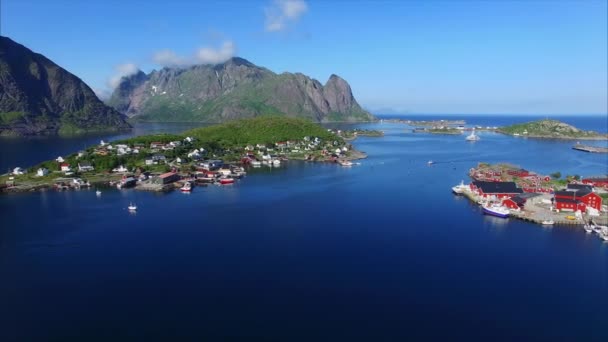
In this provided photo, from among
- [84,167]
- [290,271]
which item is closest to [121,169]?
[84,167]

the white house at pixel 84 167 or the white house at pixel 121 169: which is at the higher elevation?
the white house at pixel 84 167

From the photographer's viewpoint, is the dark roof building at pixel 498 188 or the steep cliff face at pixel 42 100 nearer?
the dark roof building at pixel 498 188

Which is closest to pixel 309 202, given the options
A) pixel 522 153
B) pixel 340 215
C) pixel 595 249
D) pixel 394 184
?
pixel 340 215

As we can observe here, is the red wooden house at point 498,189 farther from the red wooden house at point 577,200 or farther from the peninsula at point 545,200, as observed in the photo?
the red wooden house at point 577,200

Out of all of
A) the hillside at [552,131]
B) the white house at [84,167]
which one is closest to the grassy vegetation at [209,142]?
the white house at [84,167]

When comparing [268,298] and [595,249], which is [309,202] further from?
[595,249]

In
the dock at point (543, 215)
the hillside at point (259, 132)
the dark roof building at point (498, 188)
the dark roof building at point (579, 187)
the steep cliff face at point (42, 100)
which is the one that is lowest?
the dock at point (543, 215)

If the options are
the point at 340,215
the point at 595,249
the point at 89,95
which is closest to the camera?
the point at 595,249
